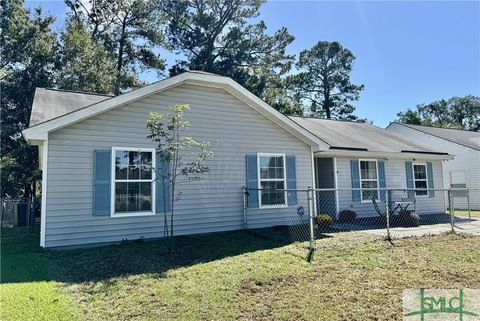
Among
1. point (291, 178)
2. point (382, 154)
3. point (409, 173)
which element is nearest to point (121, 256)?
point (291, 178)

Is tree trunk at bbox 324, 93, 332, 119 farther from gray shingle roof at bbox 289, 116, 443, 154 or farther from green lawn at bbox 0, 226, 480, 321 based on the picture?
green lawn at bbox 0, 226, 480, 321

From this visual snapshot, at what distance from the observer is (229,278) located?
17.9ft

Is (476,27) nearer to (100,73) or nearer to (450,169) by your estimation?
(450,169)

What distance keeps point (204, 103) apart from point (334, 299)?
6633 mm

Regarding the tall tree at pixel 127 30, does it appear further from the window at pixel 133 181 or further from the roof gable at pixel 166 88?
the window at pixel 133 181

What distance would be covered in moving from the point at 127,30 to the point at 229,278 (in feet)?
81.5

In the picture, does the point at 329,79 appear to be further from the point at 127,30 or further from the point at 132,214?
the point at 132,214

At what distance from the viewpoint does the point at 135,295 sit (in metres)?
4.73

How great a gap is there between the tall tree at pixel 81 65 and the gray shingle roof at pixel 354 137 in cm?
1202

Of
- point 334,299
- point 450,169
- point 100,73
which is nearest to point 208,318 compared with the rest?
point 334,299

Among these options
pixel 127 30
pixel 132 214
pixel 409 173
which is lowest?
pixel 132 214

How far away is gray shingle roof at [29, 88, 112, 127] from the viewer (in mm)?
7977

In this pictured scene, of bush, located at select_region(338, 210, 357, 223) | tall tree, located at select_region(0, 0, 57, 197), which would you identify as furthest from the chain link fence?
tall tree, located at select_region(0, 0, 57, 197)

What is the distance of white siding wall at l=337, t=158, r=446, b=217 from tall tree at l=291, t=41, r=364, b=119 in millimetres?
21194
